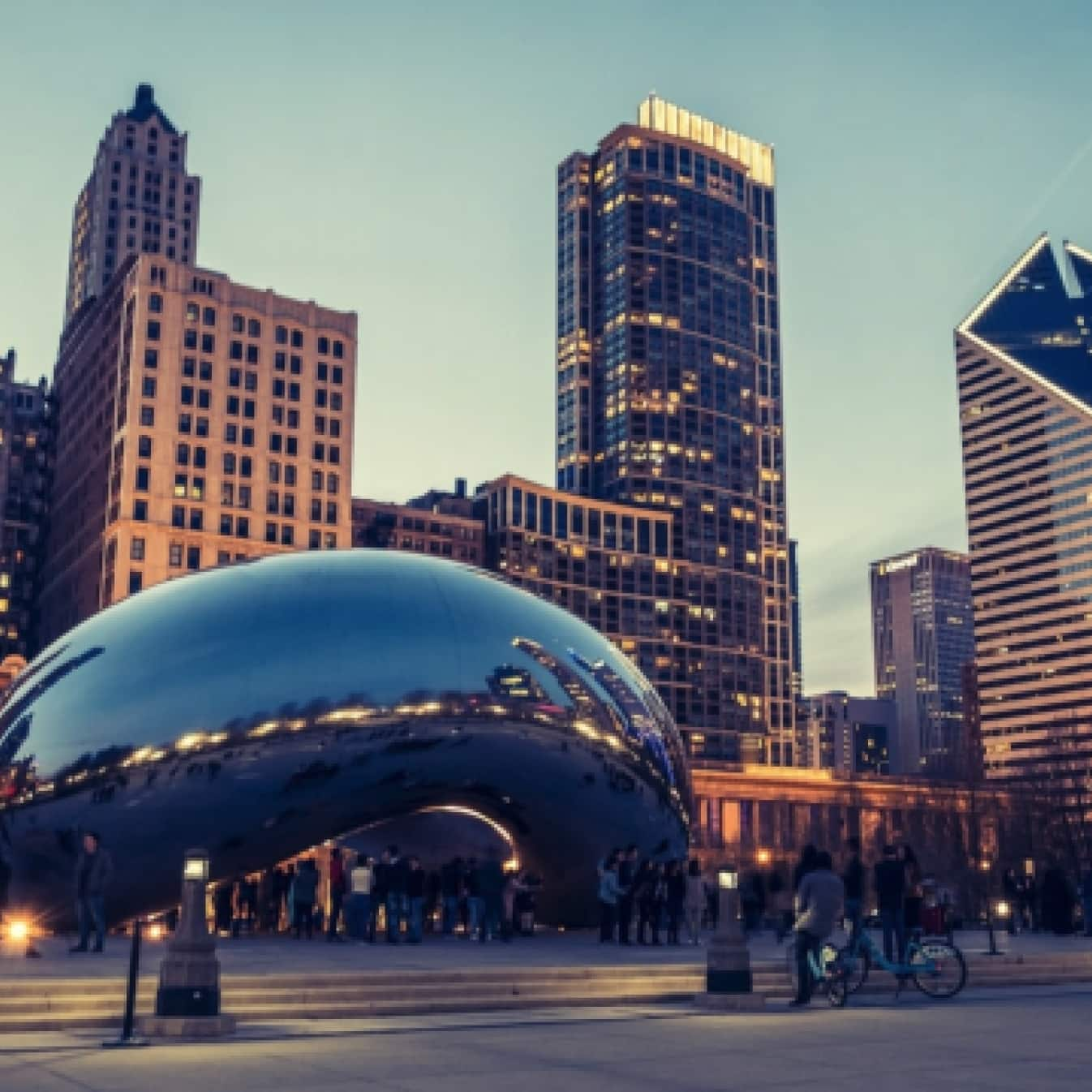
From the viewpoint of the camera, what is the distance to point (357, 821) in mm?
19906

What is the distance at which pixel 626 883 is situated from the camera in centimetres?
2158

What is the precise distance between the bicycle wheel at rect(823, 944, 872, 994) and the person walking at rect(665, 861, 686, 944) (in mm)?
6335

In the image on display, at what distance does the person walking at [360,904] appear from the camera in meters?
21.7

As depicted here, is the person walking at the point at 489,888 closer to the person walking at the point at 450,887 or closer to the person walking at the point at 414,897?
the person walking at the point at 450,887

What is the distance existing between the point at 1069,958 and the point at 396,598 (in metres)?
12.4

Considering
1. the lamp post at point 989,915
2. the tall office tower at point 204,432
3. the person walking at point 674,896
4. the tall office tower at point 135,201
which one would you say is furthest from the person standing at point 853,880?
the tall office tower at point 135,201

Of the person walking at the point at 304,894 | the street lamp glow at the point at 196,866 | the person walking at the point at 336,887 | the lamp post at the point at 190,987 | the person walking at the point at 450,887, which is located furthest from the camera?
the person walking at the point at 450,887

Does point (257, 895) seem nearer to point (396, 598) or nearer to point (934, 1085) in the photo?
point (396, 598)

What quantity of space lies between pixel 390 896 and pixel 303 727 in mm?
4939

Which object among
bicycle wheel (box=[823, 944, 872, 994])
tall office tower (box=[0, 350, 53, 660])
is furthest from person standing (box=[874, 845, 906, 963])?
tall office tower (box=[0, 350, 53, 660])

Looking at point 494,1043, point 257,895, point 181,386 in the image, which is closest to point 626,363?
point 181,386

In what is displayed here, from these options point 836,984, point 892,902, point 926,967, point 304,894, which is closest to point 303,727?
point 304,894

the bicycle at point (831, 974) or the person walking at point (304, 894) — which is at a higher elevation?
the person walking at point (304, 894)

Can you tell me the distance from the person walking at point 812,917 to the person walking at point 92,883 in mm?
9189
